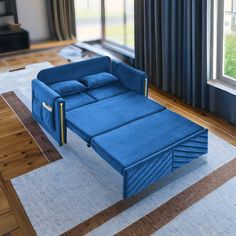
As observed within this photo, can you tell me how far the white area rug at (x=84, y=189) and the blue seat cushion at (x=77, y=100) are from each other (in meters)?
0.36

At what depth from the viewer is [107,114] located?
3.28 m

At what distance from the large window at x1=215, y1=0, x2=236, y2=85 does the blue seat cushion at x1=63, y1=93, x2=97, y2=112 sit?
57.1 inches

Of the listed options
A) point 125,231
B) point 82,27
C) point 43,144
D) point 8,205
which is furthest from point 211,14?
point 82,27

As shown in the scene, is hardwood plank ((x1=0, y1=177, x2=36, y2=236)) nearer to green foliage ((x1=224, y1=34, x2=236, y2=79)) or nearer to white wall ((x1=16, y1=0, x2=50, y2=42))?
green foliage ((x1=224, y1=34, x2=236, y2=79))

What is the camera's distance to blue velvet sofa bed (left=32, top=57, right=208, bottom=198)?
2650 mm

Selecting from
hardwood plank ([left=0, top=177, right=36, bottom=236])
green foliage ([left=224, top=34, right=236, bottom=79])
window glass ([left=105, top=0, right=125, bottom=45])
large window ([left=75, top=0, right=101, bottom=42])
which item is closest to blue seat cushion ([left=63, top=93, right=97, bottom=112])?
hardwood plank ([left=0, top=177, right=36, bottom=236])

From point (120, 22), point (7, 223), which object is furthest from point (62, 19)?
point (7, 223)

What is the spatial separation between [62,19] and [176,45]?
3.18 m

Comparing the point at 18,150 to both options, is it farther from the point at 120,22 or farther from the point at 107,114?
the point at 120,22

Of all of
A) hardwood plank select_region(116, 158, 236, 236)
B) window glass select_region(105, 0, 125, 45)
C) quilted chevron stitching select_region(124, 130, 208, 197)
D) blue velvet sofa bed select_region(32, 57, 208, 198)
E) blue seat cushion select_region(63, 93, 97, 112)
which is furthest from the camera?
window glass select_region(105, 0, 125, 45)

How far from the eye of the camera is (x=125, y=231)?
2.40 meters

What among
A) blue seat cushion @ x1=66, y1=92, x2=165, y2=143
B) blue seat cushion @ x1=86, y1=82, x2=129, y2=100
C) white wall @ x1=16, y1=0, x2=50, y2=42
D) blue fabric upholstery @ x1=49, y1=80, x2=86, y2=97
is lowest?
blue seat cushion @ x1=66, y1=92, x2=165, y2=143

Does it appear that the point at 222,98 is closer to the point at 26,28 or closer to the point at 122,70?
the point at 122,70

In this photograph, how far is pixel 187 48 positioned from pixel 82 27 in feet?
11.5
